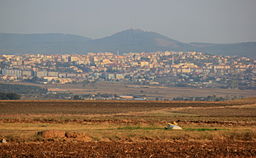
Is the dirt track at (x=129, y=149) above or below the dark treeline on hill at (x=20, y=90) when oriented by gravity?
above

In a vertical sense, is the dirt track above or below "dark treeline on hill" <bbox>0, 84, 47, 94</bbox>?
above

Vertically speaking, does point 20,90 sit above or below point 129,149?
below

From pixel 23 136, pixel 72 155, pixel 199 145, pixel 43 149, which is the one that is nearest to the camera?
pixel 72 155

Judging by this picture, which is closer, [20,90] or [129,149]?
[129,149]

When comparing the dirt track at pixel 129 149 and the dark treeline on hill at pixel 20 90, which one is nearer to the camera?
the dirt track at pixel 129 149

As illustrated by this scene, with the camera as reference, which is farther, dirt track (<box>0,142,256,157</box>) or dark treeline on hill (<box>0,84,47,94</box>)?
dark treeline on hill (<box>0,84,47,94</box>)

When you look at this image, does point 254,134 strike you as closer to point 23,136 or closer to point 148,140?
point 148,140

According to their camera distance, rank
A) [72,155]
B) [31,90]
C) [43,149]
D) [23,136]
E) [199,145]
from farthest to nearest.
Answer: [31,90]
[23,136]
[199,145]
[43,149]
[72,155]

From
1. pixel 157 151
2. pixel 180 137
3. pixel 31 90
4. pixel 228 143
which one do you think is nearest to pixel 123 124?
pixel 180 137
